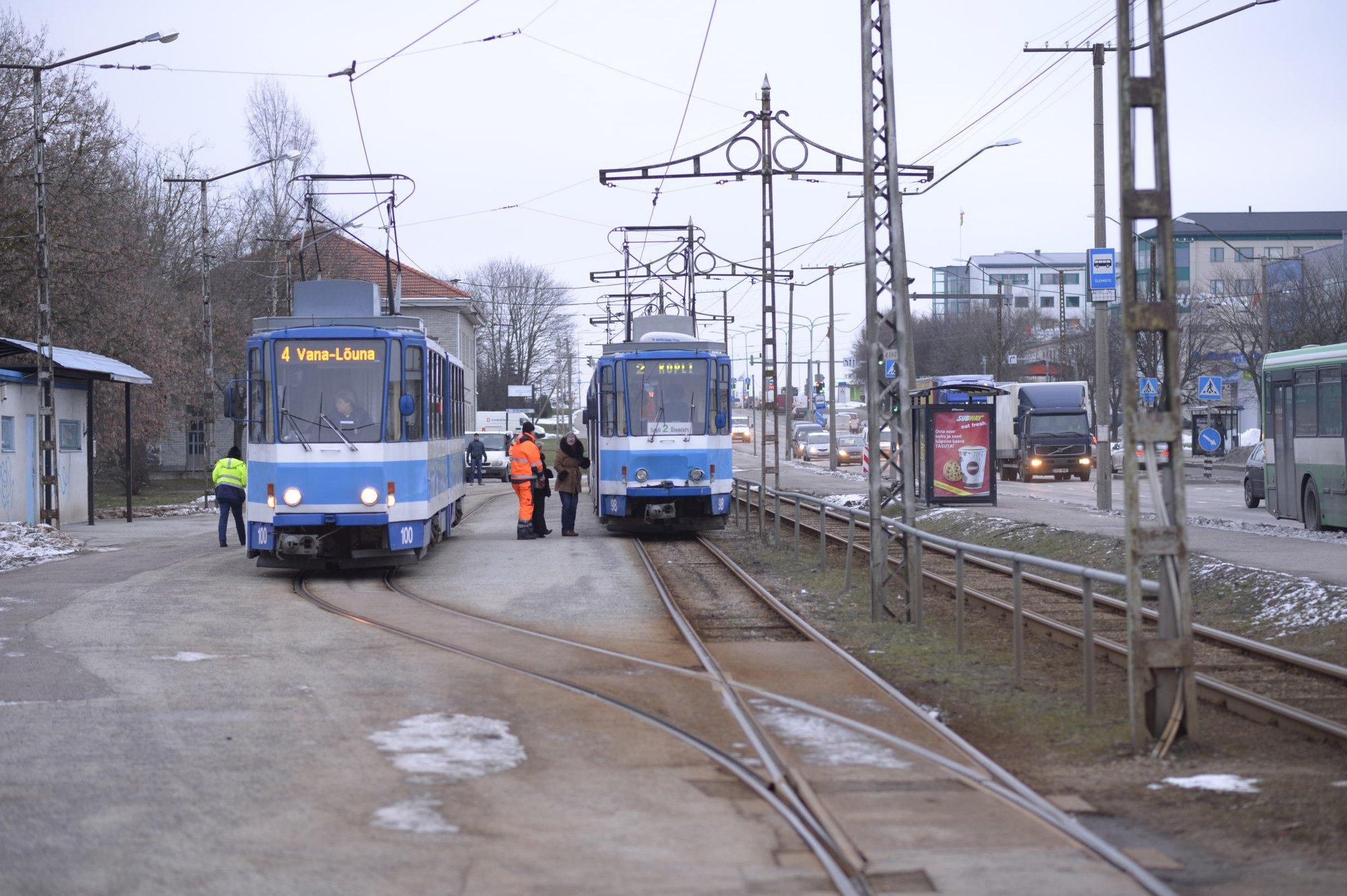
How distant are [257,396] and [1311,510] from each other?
15445 millimetres

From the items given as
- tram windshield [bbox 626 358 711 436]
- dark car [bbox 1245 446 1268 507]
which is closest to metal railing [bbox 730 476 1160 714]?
tram windshield [bbox 626 358 711 436]

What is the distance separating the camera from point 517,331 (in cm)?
10500

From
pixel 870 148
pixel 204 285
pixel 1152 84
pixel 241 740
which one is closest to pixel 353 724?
pixel 241 740

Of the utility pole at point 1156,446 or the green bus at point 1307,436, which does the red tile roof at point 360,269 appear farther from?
the utility pole at point 1156,446

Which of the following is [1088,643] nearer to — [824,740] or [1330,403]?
[824,740]

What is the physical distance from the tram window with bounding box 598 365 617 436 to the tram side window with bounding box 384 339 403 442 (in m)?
7.01

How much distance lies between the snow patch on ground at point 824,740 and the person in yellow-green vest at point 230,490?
15093mm

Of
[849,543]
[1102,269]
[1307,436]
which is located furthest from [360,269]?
[849,543]

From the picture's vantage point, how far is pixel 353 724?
8.42 metres

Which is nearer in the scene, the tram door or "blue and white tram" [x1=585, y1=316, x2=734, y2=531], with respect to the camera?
the tram door

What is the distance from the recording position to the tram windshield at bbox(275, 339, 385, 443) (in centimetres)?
1664

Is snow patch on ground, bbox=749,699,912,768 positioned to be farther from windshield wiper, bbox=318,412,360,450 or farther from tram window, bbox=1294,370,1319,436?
tram window, bbox=1294,370,1319,436

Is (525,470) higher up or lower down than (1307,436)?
lower down

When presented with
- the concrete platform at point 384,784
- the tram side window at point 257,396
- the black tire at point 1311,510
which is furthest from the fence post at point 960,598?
the black tire at point 1311,510
